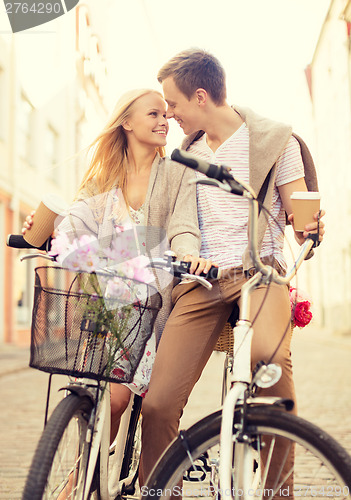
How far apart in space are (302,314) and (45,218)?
96 cm

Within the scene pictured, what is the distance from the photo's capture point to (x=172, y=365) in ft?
7.11

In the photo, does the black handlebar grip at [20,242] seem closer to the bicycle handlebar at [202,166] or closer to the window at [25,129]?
the bicycle handlebar at [202,166]

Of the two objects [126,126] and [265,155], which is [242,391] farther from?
[126,126]

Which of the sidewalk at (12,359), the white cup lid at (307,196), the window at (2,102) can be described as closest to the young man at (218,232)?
the white cup lid at (307,196)

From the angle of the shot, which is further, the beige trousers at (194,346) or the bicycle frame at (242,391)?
the beige trousers at (194,346)

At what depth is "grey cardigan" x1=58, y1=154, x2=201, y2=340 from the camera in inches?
92.3

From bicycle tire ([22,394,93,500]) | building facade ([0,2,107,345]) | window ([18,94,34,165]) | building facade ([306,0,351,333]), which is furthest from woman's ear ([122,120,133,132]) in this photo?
building facade ([306,0,351,333])

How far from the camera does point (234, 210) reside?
241 centimetres

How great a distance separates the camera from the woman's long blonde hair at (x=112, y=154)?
101 inches

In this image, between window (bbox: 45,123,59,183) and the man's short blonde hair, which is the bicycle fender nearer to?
the man's short blonde hair

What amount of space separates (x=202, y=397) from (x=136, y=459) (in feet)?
16.3

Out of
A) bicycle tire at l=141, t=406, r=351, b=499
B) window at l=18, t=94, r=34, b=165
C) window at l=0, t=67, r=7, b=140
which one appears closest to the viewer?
bicycle tire at l=141, t=406, r=351, b=499

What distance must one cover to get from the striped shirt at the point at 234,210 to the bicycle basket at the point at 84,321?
349 millimetres

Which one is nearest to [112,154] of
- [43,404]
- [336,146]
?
[43,404]
